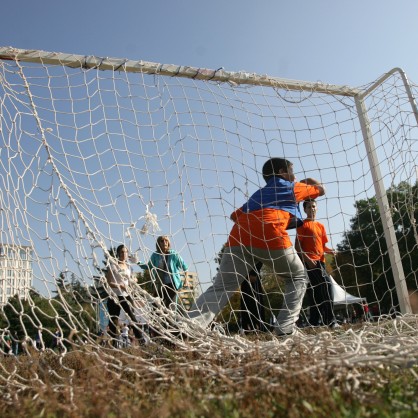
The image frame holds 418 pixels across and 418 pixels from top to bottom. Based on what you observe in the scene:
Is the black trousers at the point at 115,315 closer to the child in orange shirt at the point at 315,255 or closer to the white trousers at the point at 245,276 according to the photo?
the white trousers at the point at 245,276

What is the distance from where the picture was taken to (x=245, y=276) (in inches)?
167

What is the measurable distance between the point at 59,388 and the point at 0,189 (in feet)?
6.51

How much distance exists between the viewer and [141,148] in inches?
189

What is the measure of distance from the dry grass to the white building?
1.26m

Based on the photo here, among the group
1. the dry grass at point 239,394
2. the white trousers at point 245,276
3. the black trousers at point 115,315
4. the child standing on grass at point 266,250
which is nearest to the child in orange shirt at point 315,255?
the child standing on grass at point 266,250

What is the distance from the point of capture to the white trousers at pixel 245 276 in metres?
3.93

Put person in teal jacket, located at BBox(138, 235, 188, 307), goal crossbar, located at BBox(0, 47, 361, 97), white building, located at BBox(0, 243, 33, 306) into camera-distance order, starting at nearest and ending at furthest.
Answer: white building, located at BBox(0, 243, 33, 306) → goal crossbar, located at BBox(0, 47, 361, 97) → person in teal jacket, located at BBox(138, 235, 188, 307)

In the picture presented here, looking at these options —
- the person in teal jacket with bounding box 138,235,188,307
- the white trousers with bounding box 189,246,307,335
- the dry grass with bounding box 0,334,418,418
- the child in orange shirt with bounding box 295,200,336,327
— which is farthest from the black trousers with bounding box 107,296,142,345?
the child in orange shirt with bounding box 295,200,336,327

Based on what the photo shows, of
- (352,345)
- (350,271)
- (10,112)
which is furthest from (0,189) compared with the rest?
(350,271)

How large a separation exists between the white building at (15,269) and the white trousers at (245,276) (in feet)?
4.34

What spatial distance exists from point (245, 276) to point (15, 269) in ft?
6.29

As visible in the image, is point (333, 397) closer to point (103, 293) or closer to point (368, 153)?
point (103, 293)

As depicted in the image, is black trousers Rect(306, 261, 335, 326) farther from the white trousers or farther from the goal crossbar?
the goal crossbar

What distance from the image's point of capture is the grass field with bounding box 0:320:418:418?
62.6 inches
